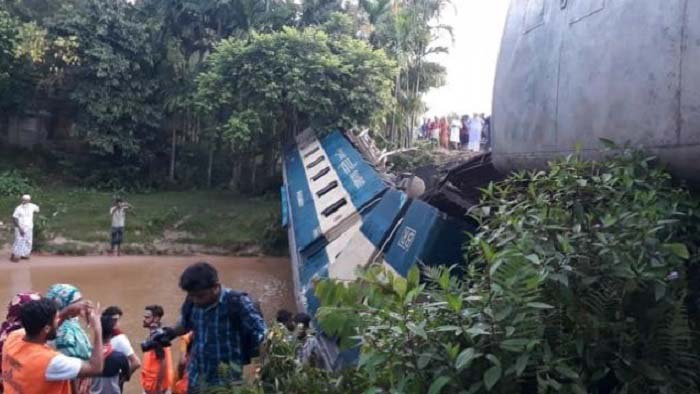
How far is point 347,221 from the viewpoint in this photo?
27.3 ft

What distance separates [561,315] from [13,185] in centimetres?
1831

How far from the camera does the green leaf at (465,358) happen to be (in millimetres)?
1888

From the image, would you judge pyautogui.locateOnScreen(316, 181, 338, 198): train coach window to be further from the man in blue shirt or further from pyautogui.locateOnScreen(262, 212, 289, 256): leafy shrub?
the man in blue shirt

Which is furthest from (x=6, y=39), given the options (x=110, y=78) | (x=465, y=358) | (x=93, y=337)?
(x=465, y=358)

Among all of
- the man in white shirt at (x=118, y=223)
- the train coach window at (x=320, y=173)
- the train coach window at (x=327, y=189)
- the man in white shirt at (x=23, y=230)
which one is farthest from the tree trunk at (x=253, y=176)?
the train coach window at (x=327, y=189)

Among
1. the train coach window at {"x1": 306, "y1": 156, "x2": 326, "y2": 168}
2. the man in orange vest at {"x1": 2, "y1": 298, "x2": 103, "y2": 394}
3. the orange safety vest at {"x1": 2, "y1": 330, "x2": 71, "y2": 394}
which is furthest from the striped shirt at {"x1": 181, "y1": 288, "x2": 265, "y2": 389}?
the train coach window at {"x1": 306, "y1": 156, "x2": 326, "y2": 168}

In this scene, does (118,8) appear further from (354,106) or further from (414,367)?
(414,367)

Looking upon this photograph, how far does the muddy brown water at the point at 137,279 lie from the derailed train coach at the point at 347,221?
4.32ft

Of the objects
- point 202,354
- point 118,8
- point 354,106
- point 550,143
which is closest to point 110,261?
point 354,106

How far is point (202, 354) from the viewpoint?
3.54 metres

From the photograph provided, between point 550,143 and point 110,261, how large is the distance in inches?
484

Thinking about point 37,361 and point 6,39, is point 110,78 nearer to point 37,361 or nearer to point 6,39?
point 6,39

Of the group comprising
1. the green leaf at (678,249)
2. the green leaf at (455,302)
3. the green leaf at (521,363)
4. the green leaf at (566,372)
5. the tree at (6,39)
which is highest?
the tree at (6,39)

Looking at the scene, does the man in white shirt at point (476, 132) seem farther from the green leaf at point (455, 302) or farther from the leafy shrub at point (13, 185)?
the green leaf at point (455, 302)
